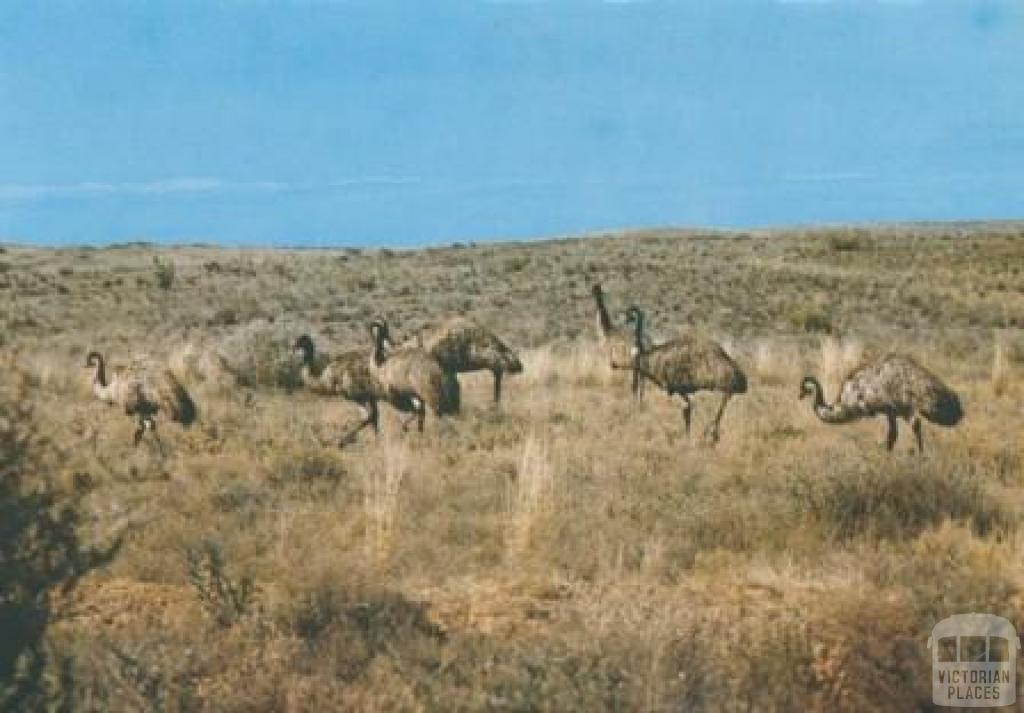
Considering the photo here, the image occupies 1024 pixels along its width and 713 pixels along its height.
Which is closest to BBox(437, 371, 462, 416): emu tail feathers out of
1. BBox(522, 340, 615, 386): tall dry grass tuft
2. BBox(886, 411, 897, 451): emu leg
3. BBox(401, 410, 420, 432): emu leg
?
BBox(401, 410, 420, 432): emu leg

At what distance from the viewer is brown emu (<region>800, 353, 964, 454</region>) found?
1223 centimetres

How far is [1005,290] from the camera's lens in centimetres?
3984

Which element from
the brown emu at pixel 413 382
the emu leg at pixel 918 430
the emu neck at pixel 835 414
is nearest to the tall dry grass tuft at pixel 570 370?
the brown emu at pixel 413 382

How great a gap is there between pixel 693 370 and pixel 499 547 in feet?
14.8

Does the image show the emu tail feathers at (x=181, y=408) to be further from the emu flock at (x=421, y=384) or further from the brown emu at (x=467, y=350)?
the brown emu at (x=467, y=350)

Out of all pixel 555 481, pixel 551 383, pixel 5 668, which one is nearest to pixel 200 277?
pixel 551 383

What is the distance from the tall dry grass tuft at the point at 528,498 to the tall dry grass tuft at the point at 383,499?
0.76 m

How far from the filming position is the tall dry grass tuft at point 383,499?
9789 millimetres

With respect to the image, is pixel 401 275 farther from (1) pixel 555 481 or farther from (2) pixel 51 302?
(1) pixel 555 481

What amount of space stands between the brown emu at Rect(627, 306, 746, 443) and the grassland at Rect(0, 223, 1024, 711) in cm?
44

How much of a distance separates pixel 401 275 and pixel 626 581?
36115 mm

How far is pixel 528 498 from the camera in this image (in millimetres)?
10461

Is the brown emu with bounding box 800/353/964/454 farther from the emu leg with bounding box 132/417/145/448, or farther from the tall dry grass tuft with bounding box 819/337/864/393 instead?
the emu leg with bounding box 132/417/145/448

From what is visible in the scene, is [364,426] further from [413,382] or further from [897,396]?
[897,396]
